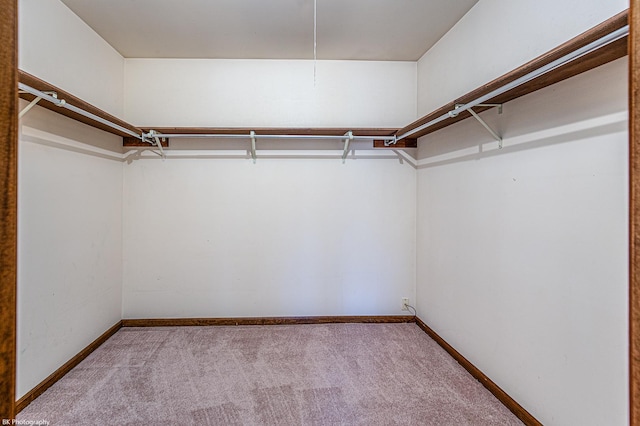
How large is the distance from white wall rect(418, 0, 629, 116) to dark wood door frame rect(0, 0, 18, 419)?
1.87 metres

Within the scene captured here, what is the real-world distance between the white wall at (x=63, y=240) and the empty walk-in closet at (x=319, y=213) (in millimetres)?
18

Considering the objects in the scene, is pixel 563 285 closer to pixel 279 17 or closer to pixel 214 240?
pixel 279 17

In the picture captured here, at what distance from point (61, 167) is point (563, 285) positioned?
3.09 m

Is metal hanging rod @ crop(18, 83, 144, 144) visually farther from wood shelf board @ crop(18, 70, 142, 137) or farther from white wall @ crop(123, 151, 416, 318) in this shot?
white wall @ crop(123, 151, 416, 318)

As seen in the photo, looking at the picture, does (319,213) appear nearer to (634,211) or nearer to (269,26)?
(269,26)

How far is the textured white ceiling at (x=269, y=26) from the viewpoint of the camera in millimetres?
2068

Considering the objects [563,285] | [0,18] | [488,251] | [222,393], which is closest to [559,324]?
[563,285]

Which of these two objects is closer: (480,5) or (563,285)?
(563,285)

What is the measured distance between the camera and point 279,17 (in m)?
2.20

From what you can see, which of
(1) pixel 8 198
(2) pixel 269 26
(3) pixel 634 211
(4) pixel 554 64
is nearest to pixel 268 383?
(1) pixel 8 198

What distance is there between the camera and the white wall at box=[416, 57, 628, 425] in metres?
1.22

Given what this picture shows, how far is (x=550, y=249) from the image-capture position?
1496mm

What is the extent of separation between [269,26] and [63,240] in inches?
85.2

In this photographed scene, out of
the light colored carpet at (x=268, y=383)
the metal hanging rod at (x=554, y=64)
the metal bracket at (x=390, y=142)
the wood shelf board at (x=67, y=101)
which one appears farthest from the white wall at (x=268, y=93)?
the light colored carpet at (x=268, y=383)
